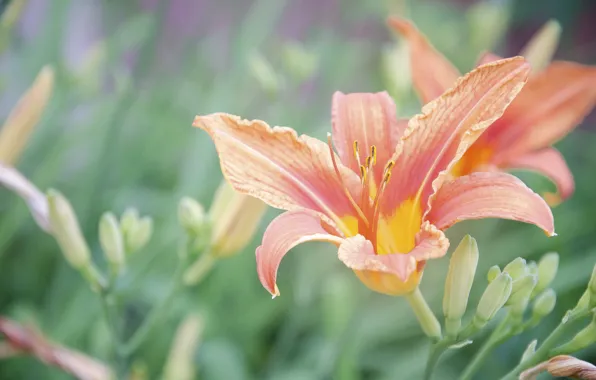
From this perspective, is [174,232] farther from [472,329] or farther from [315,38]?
[315,38]

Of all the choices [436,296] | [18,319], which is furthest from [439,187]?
[18,319]

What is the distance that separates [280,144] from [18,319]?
71 cm

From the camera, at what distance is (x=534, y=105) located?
671mm

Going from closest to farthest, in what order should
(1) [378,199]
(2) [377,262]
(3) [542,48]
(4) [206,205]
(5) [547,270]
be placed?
(2) [377,262], (1) [378,199], (5) [547,270], (3) [542,48], (4) [206,205]

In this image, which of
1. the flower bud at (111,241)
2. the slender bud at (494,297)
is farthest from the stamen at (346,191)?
the flower bud at (111,241)

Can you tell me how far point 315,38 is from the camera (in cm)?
164

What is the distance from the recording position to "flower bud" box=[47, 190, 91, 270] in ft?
2.21

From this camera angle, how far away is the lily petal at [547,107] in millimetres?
663

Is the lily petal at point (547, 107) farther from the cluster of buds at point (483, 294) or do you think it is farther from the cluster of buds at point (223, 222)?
the cluster of buds at point (223, 222)

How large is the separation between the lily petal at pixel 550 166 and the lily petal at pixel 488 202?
0.20 meters

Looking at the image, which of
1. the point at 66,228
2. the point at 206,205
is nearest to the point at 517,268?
the point at 66,228

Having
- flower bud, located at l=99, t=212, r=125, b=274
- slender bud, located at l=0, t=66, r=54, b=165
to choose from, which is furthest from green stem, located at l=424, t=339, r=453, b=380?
slender bud, located at l=0, t=66, r=54, b=165

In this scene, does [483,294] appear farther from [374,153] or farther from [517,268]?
[374,153]

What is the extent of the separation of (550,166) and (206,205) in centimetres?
59
